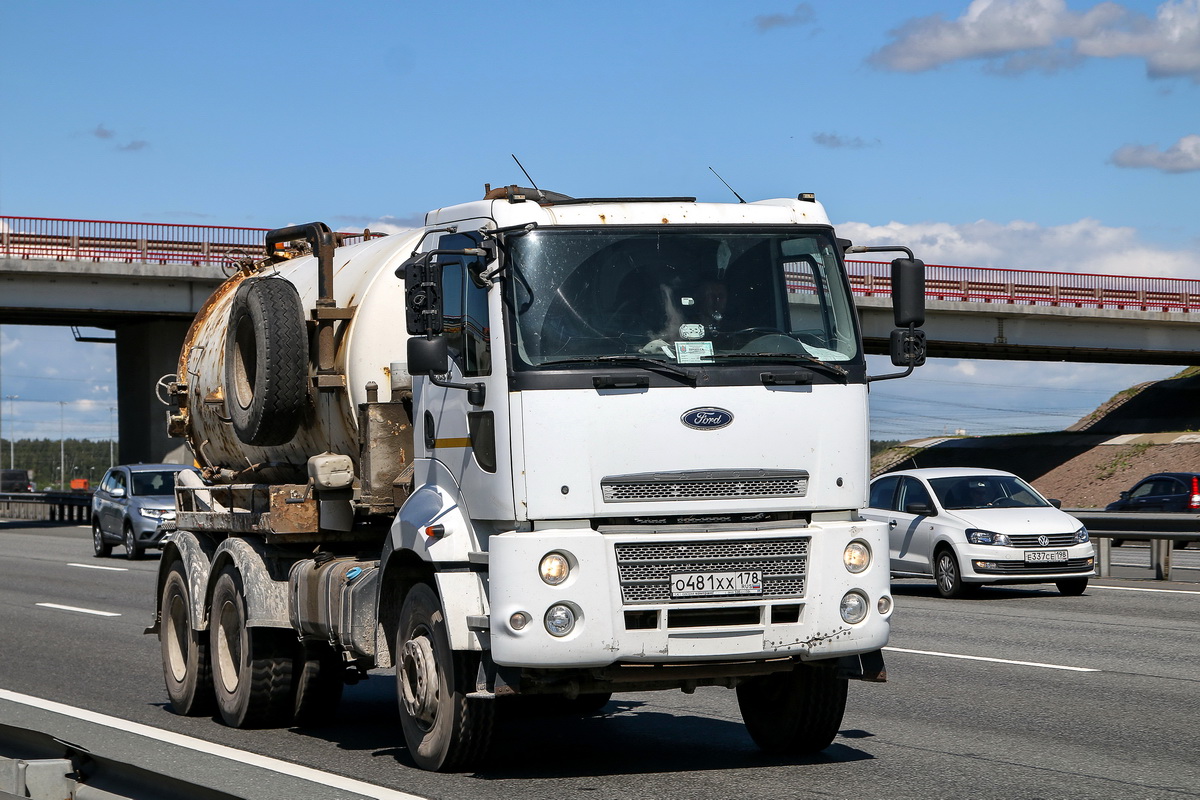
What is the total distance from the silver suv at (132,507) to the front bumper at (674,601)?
896 inches

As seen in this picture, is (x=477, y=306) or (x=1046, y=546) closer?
(x=477, y=306)

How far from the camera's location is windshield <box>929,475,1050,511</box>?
20.0 m

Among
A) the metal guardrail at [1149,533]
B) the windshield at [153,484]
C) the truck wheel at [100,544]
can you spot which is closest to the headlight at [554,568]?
the metal guardrail at [1149,533]

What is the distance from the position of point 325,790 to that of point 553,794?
1.07 meters

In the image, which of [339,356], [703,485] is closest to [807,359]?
[703,485]

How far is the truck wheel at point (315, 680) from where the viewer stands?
10.2m

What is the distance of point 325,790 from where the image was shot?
24.6 feet

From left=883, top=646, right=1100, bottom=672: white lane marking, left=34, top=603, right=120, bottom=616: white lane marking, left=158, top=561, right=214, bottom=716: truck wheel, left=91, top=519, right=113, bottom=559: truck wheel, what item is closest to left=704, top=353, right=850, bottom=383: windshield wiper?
left=158, top=561, right=214, bottom=716: truck wheel

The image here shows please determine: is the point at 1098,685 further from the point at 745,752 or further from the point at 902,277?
the point at 902,277

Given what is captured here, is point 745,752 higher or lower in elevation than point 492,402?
lower

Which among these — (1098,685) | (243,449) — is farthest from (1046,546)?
A: (243,449)

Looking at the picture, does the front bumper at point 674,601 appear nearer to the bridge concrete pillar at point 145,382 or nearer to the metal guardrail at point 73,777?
the metal guardrail at point 73,777

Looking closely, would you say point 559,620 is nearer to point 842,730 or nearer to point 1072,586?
point 842,730

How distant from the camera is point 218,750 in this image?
353 inches
